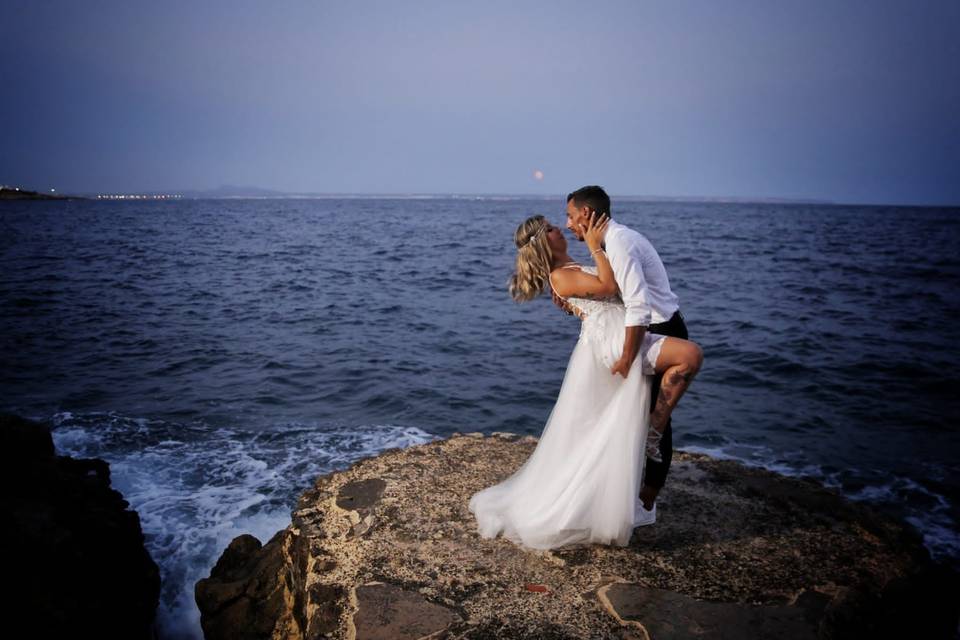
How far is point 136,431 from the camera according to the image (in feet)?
28.7

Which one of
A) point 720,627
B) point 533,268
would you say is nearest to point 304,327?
point 533,268

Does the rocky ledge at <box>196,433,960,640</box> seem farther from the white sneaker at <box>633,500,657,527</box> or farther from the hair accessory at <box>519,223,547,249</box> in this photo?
the hair accessory at <box>519,223,547,249</box>

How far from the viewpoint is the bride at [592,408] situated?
3.78 metres

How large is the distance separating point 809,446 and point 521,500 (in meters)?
6.90

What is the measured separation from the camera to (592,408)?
397 centimetres

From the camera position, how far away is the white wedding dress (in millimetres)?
3789

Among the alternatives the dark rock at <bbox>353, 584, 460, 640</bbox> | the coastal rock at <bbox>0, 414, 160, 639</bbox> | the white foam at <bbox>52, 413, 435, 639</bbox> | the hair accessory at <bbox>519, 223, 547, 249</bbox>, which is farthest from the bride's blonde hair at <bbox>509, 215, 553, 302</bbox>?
the white foam at <bbox>52, 413, 435, 639</bbox>

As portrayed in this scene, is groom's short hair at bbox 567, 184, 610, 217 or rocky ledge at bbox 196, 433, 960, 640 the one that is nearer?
rocky ledge at bbox 196, 433, 960, 640

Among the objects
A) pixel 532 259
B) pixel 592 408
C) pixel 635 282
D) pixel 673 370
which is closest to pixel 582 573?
pixel 592 408

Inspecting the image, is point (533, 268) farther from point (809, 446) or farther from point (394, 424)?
point (809, 446)

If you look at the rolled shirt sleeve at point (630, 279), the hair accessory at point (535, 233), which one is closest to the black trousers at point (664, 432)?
the rolled shirt sleeve at point (630, 279)

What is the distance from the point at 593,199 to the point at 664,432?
5.64ft

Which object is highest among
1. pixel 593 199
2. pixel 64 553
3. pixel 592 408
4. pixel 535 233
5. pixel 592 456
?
pixel 593 199

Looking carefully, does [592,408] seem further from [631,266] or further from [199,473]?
[199,473]
